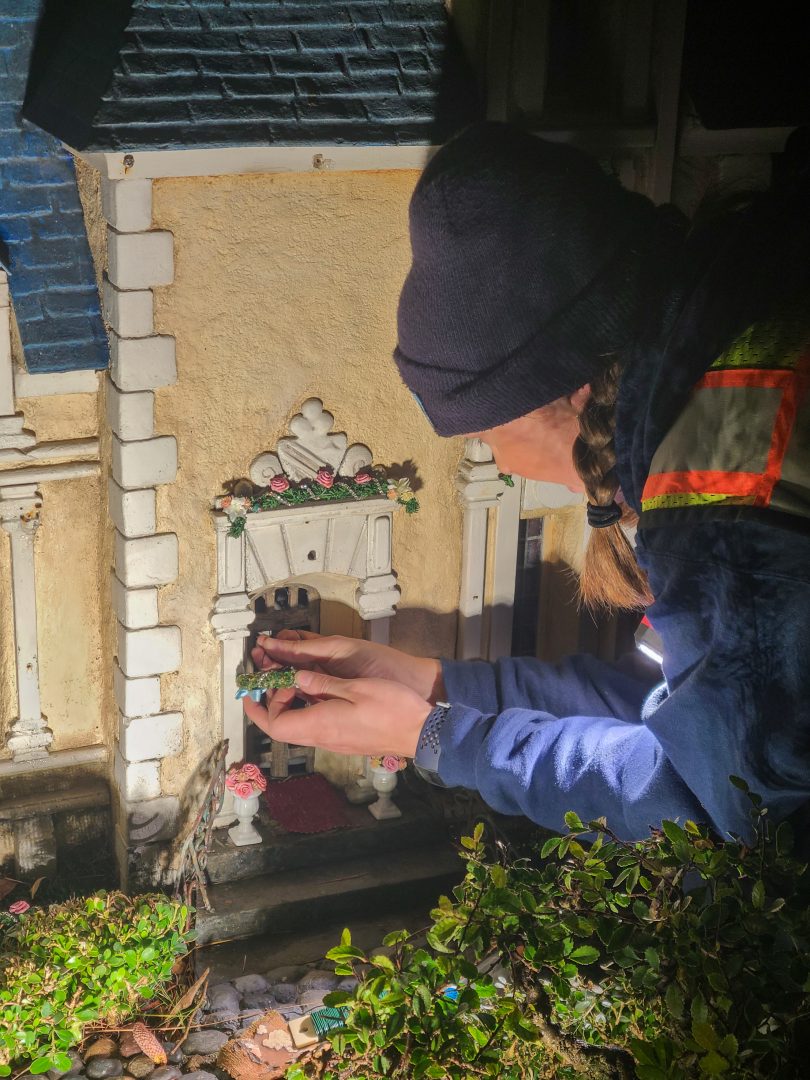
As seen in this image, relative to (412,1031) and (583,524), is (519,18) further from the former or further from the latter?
(412,1031)

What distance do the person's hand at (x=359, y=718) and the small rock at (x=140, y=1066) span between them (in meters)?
1.09

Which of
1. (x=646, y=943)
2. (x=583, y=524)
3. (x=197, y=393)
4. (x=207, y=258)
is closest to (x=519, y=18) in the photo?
(x=207, y=258)

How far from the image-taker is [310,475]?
388 centimetres

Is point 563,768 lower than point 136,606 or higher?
higher

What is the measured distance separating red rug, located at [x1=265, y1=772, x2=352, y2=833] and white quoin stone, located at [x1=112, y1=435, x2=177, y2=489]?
105 centimetres

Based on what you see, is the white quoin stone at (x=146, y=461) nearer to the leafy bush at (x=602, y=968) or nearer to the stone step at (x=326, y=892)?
the stone step at (x=326, y=892)

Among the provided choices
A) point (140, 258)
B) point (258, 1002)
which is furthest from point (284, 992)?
point (140, 258)

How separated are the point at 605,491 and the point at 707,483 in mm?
417

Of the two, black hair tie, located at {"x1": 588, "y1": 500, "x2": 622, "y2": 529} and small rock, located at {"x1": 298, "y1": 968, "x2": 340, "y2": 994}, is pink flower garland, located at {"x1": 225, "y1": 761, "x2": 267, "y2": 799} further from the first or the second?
black hair tie, located at {"x1": 588, "y1": 500, "x2": 622, "y2": 529}

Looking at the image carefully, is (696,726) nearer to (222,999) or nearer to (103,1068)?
(103,1068)

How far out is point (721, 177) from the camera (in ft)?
11.0

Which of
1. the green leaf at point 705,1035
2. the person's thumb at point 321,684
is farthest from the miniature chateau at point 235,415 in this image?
the green leaf at point 705,1035

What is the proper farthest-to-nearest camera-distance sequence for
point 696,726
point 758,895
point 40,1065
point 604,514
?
point 40,1065 → point 604,514 → point 696,726 → point 758,895

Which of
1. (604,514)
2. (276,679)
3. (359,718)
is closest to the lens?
(604,514)
